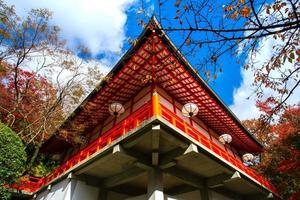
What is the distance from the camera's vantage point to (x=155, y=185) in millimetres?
8812

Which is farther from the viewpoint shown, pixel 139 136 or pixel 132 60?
pixel 132 60

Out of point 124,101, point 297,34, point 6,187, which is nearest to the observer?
point 297,34

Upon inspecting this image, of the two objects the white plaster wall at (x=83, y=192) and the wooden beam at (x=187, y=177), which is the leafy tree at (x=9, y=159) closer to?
the white plaster wall at (x=83, y=192)

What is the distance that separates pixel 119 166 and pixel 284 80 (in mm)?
6929

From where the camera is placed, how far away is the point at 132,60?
440 inches

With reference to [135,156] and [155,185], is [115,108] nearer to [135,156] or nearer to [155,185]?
[135,156]

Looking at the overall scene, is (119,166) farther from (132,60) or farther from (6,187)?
(6,187)

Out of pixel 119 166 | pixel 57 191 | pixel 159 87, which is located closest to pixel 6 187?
pixel 57 191

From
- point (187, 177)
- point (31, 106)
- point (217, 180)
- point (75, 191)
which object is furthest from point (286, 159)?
point (31, 106)

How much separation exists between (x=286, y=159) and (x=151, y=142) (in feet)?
42.4

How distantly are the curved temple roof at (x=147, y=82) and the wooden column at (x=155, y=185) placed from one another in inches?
150

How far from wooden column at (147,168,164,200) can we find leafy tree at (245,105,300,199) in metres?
8.62

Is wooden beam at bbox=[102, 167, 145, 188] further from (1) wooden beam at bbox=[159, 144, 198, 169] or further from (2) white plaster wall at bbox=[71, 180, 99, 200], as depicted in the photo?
(1) wooden beam at bbox=[159, 144, 198, 169]

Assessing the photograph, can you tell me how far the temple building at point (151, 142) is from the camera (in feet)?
29.4
